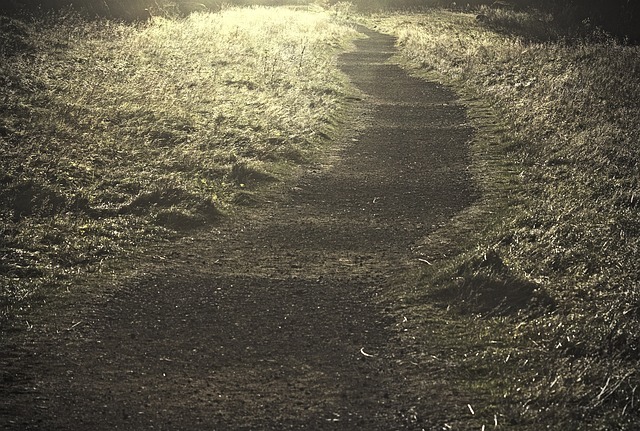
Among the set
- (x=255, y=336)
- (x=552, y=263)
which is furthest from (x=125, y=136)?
(x=552, y=263)

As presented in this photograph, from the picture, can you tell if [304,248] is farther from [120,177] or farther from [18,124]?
[18,124]

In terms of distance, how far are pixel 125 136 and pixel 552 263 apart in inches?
263

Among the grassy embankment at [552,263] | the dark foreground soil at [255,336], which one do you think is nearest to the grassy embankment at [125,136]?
the dark foreground soil at [255,336]

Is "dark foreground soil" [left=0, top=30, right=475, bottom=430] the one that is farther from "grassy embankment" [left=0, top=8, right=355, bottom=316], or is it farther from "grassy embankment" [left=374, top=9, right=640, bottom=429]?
"grassy embankment" [left=0, top=8, right=355, bottom=316]

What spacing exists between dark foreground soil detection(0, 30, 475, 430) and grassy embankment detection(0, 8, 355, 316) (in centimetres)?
71

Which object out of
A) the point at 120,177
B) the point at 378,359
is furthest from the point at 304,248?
the point at 120,177

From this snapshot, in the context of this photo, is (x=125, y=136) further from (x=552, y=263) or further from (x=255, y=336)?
(x=552, y=263)

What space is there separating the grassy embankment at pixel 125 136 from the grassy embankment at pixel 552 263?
10.1ft

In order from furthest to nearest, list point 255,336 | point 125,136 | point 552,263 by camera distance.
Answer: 1. point 125,136
2. point 552,263
3. point 255,336

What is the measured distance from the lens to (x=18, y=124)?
1051 centimetres

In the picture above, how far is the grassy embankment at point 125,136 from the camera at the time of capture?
743cm

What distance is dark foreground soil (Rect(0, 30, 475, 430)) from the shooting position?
4.54 meters

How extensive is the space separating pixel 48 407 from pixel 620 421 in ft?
11.7

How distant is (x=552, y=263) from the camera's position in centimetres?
664
